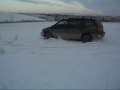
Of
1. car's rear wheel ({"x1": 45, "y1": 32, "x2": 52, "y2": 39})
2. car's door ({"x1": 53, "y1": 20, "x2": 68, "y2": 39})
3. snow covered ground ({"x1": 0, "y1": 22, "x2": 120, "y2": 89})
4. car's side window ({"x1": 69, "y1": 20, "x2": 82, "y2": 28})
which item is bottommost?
snow covered ground ({"x1": 0, "y1": 22, "x2": 120, "y2": 89})

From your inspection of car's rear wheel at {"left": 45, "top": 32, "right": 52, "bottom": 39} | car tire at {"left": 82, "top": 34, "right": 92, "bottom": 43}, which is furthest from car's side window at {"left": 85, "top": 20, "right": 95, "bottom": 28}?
car's rear wheel at {"left": 45, "top": 32, "right": 52, "bottom": 39}

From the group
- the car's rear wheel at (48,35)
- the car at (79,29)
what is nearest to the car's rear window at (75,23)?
the car at (79,29)

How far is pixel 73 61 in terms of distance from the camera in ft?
27.3

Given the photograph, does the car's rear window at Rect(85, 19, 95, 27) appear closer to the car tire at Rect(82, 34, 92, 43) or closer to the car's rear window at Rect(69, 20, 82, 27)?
the car's rear window at Rect(69, 20, 82, 27)

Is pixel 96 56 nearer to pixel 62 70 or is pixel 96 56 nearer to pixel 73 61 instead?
pixel 73 61

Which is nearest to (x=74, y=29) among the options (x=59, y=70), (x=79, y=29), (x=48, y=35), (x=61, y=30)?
(x=79, y=29)

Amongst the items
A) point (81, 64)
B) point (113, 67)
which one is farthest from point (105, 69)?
point (81, 64)

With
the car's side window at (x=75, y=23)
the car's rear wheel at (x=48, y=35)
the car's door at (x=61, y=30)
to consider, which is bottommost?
the car's rear wheel at (x=48, y=35)

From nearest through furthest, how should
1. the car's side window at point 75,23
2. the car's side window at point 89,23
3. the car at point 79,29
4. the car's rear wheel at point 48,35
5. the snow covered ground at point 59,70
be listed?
the snow covered ground at point 59,70 → the car at point 79,29 → the car's side window at point 89,23 → the car's side window at point 75,23 → the car's rear wheel at point 48,35

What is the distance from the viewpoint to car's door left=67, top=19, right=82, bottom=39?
538 inches

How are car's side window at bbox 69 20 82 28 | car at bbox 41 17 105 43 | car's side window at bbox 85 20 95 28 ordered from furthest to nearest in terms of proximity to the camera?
1. car's side window at bbox 69 20 82 28
2. car's side window at bbox 85 20 95 28
3. car at bbox 41 17 105 43

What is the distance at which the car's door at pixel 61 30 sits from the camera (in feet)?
45.9

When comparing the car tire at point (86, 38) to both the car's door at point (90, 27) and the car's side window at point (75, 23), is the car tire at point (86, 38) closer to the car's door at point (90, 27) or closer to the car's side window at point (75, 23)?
the car's door at point (90, 27)

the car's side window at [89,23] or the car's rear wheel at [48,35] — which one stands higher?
the car's side window at [89,23]
